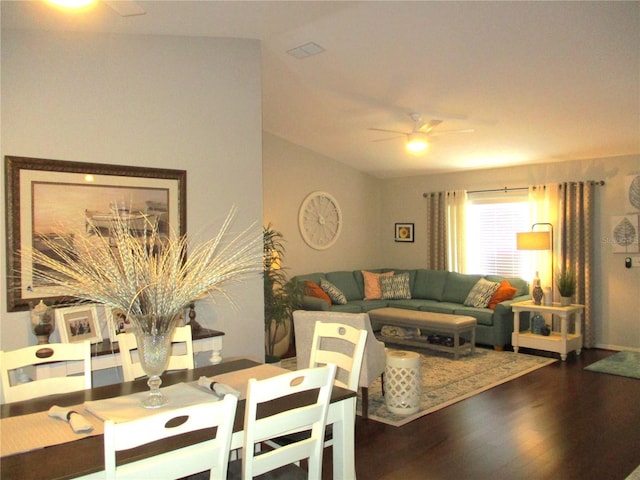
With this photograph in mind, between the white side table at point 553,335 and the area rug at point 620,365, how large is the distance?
1.14 feet

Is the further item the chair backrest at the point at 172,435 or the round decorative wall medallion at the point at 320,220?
the round decorative wall medallion at the point at 320,220

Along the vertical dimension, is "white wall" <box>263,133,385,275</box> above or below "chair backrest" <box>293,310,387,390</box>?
above

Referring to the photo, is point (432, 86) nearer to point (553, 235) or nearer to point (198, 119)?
point (198, 119)

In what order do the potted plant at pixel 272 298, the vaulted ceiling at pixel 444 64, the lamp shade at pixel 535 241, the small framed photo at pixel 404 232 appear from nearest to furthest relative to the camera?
1. the vaulted ceiling at pixel 444 64
2. the potted plant at pixel 272 298
3. the lamp shade at pixel 535 241
4. the small framed photo at pixel 404 232

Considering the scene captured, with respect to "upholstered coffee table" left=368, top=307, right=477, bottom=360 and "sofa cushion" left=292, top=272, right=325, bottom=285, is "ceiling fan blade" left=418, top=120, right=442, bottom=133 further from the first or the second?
"sofa cushion" left=292, top=272, right=325, bottom=285

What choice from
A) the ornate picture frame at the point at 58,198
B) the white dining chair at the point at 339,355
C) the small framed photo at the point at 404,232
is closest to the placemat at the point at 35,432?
the white dining chair at the point at 339,355

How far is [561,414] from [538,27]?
2913 mm

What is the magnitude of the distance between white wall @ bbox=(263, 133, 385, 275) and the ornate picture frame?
3.25 m

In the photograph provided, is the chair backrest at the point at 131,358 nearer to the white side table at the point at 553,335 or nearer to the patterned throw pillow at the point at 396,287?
the white side table at the point at 553,335

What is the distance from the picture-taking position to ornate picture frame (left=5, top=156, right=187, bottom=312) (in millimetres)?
3156

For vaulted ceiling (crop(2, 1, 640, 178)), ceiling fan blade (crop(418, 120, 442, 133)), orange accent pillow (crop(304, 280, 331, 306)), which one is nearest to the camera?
vaulted ceiling (crop(2, 1, 640, 178))

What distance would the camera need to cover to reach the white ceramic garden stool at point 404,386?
4.12m

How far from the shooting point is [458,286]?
739 cm

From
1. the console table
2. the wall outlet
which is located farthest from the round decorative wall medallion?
the wall outlet
